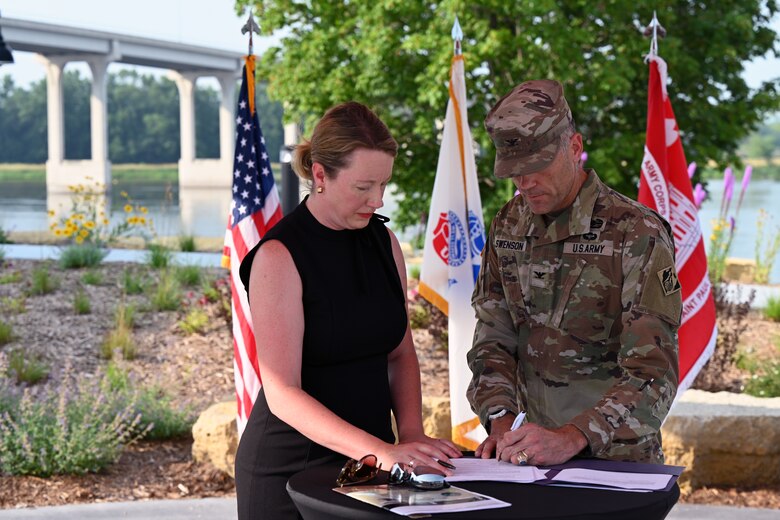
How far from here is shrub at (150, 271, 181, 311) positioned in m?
10.5

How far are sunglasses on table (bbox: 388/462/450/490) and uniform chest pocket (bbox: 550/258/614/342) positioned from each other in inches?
22.2

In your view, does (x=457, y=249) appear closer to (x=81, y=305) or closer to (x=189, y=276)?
(x=81, y=305)

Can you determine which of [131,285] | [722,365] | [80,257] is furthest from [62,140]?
[722,365]

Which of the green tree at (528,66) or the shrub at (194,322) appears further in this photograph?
the green tree at (528,66)

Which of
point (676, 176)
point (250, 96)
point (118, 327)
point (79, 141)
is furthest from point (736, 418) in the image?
point (79, 141)

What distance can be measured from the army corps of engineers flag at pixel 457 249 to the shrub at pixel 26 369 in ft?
12.8

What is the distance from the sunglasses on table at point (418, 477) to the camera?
2.34m

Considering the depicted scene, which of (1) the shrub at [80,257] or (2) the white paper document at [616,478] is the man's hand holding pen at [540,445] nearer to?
(2) the white paper document at [616,478]

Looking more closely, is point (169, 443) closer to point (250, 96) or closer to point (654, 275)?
point (250, 96)

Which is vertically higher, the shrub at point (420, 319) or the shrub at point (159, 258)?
the shrub at point (159, 258)

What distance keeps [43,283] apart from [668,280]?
30.8 ft

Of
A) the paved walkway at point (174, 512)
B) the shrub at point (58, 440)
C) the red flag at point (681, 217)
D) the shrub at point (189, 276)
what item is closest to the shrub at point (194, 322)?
the shrub at point (189, 276)

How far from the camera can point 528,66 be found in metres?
13.1

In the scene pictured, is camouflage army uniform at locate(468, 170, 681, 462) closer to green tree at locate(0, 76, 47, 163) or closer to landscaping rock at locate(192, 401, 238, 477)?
landscaping rock at locate(192, 401, 238, 477)
